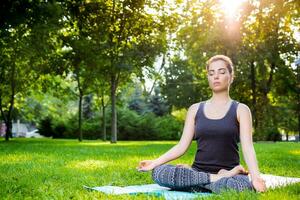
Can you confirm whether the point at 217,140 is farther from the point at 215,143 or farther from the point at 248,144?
the point at 248,144

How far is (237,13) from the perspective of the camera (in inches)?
585

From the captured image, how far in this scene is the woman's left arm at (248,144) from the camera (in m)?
5.08

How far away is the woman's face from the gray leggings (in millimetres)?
987

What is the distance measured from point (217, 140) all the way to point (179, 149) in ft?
1.60

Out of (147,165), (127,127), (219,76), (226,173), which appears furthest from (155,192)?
(127,127)

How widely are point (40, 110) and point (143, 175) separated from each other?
5021 cm

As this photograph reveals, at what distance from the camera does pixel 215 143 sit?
548 cm

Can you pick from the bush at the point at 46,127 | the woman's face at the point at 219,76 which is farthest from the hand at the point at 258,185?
the bush at the point at 46,127

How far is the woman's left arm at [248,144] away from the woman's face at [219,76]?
1.01ft

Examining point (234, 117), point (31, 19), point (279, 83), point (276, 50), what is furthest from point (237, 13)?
point (279, 83)

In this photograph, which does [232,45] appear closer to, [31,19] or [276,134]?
[31,19]

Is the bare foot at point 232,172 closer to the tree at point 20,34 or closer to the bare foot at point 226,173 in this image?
the bare foot at point 226,173

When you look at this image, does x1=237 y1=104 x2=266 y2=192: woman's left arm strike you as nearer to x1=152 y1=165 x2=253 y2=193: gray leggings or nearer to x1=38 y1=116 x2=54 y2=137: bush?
x1=152 y1=165 x2=253 y2=193: gray leggings

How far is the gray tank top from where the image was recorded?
17.9ft
